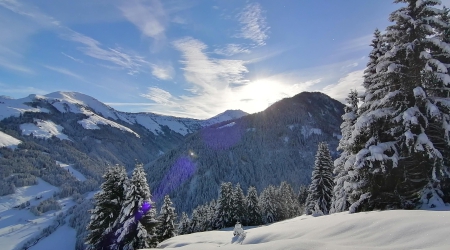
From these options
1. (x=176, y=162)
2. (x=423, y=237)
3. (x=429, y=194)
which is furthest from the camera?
(x=176, y=162)

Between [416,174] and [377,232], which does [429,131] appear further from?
[377,232]

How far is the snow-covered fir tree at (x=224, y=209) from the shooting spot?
42.4 metres

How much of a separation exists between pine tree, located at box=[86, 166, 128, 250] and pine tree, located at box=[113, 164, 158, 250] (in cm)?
117

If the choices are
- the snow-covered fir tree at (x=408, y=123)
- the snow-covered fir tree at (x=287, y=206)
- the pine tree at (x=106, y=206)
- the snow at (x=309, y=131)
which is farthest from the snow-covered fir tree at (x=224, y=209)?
the snow at (x=309, y=131)

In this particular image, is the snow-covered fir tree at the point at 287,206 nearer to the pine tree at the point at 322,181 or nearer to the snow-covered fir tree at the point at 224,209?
the snow-covered fir tree at the point at 224,209

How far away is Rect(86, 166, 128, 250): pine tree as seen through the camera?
20.2 metres

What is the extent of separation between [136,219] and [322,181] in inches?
937

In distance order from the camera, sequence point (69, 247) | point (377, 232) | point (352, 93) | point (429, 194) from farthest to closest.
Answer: point (69, 247), point (352, 93), point (429, 194), point (377, 232)

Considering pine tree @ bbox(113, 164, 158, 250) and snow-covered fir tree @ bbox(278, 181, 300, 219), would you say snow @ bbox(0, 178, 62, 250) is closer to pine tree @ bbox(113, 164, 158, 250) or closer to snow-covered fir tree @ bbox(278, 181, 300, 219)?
snow-covered fir tree @ bbox(278, 181, 300, 219)

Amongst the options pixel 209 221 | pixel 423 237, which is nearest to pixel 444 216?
pixel 423 237

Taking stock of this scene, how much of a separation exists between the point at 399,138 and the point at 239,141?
161m

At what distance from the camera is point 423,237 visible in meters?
4.93

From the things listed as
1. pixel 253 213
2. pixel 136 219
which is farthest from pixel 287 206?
pixel 136 219

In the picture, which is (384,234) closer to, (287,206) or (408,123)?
(408,123)
